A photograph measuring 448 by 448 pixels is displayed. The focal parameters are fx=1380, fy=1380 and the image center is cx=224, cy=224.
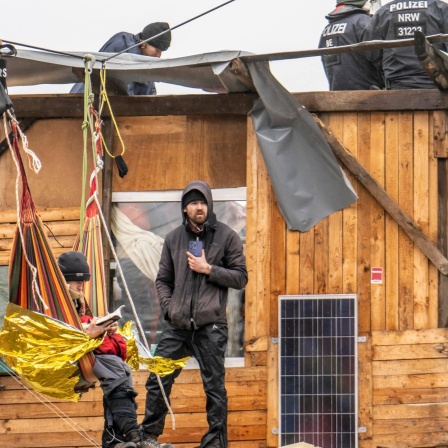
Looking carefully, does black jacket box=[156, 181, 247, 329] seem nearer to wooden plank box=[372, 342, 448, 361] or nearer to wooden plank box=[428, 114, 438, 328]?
wooden plank box=[372, 342, 448, 361]

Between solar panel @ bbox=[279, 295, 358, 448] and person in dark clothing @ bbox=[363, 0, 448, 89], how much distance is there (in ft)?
6.50

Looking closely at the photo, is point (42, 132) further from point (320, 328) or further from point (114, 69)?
point (320, 328)

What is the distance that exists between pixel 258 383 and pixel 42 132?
3.00 metres

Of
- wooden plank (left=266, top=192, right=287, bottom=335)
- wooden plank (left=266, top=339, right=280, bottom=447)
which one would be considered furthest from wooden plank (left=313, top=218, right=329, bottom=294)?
wooden plank (left=266, top=339, right=280, bottom=447)

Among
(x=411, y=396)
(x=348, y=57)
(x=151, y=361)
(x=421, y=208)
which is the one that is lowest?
(x=411, y=396)

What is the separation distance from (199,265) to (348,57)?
9.61ft

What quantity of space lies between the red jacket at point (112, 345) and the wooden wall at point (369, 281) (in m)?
1.99

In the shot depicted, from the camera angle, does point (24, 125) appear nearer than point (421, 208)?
No

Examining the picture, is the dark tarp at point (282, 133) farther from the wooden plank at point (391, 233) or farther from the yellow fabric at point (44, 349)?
the yellow fabric at point (44, 349)

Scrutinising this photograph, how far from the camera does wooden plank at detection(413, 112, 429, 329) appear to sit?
462 inches

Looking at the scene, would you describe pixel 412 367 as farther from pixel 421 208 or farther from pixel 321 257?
pixel 421 208

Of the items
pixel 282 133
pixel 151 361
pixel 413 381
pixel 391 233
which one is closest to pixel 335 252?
pixel 391 233

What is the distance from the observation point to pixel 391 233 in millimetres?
11797

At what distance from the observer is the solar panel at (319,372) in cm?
1159
